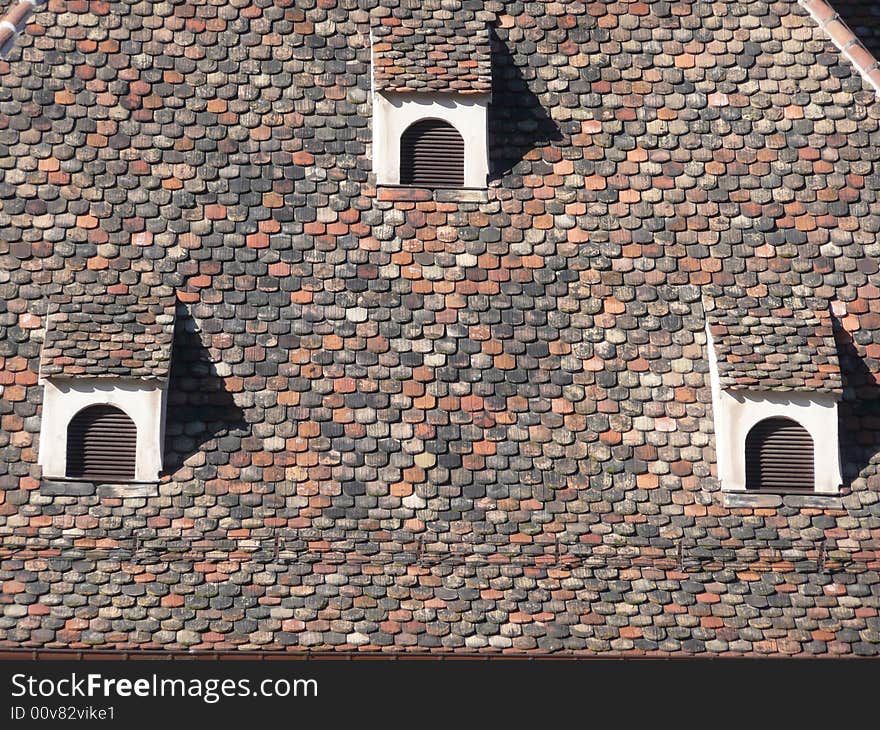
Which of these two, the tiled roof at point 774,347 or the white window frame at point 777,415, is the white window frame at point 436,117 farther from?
the white window frame at point 777,415

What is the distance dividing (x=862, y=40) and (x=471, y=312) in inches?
231

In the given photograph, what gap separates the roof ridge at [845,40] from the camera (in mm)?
19734

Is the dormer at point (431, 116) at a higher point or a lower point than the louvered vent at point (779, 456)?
higher

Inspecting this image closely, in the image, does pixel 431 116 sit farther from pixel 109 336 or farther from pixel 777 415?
pixel 777 415

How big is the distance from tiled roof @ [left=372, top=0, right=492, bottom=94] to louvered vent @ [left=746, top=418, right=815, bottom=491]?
4.36 meters

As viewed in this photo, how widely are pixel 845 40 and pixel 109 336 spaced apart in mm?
8028

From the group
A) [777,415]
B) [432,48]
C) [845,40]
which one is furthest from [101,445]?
[845,40]

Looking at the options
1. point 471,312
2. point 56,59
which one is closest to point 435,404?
point 471,312

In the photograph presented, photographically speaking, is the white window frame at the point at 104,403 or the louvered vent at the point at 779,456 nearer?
the white window frame at the point at 104,403

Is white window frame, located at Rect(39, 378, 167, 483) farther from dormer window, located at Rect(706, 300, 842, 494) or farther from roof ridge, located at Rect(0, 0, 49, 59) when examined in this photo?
dormer window, located at Rect(706, 300, 842, 494)

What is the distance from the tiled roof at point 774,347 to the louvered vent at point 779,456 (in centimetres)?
43

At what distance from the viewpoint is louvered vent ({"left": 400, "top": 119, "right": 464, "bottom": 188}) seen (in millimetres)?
19312

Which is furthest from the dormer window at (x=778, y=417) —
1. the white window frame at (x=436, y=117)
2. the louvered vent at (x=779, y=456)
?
the white window frame at (x=436, y=117)

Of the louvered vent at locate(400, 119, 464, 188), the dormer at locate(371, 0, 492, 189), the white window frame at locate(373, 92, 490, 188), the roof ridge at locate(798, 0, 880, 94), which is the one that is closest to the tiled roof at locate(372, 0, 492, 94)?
the dormer at locate(371, 0, 492, 189)
